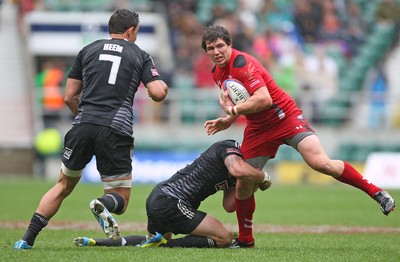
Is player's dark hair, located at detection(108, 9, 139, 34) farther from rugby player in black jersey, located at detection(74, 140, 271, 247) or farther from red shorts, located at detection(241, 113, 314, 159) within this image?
red shorts, located at detection(241, 113, 314, 159)

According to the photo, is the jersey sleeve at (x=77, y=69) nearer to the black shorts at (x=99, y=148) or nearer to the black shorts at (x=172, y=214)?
the black shorts at (x=99, y=148)

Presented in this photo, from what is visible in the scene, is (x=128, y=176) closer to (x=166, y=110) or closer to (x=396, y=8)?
(x=166, y=110)

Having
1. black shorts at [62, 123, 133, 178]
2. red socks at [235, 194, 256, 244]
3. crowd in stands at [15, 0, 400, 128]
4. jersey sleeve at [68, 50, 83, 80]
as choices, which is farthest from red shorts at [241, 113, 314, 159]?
crowd in stands at [15, 0, 400, 128]

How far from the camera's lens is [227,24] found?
24719mm

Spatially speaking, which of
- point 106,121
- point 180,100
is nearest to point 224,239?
point 106,121

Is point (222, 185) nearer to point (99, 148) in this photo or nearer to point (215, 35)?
point (99, 148)

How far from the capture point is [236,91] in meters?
8.94

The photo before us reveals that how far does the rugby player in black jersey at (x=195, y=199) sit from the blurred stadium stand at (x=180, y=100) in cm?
1347

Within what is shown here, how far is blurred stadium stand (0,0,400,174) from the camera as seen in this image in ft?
74.6

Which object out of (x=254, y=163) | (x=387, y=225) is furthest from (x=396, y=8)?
(x=254, y=163)

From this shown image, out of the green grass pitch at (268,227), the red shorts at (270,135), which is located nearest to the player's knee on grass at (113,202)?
the green grass pitch at (268,227)

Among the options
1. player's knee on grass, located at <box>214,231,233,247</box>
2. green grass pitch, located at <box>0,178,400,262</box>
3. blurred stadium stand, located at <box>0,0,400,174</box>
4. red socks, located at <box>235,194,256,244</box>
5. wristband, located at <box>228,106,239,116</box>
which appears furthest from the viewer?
blurred stadium stand, located at <box>0,0,400,174</box>

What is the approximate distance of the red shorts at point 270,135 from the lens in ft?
30.2

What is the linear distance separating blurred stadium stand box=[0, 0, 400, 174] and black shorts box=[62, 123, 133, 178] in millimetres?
13965
